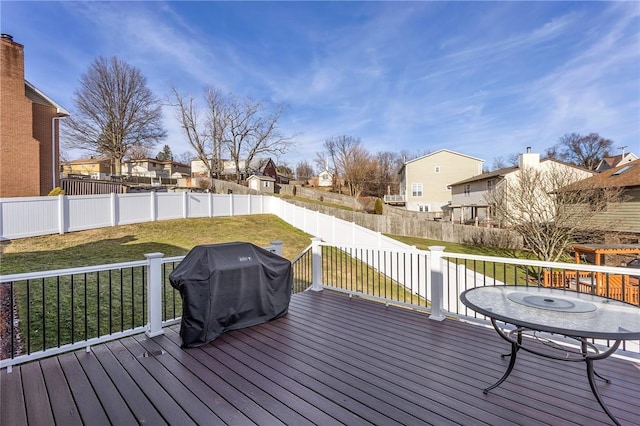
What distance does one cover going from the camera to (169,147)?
198ft

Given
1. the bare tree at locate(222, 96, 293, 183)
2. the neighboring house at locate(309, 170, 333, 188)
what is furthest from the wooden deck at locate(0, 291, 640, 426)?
the neighboring house at locate(309, 170, 333, 188)

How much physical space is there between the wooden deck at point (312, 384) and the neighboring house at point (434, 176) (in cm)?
3031

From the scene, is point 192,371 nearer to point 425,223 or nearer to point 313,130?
point 425,223

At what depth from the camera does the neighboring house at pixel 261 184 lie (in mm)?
35188

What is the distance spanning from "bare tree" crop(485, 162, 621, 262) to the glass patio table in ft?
42.5

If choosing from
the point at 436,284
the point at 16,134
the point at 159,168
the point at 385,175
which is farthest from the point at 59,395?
the point at 159,168

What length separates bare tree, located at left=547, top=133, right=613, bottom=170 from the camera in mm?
39062

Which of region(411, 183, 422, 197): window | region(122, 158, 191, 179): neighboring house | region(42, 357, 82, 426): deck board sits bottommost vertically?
region(42, 357, 82, 426): deck board

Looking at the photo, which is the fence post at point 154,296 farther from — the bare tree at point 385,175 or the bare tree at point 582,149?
the bare tree at point 582,149

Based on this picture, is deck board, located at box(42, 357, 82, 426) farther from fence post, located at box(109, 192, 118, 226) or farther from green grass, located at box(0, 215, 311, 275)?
fence post, located at box(109, 192, 118, 226)

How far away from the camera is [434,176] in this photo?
32.2m

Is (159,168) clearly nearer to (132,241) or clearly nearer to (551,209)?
(132,241)

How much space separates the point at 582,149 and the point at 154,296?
5378 centimetres

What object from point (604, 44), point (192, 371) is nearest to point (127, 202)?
point (192, 371)
